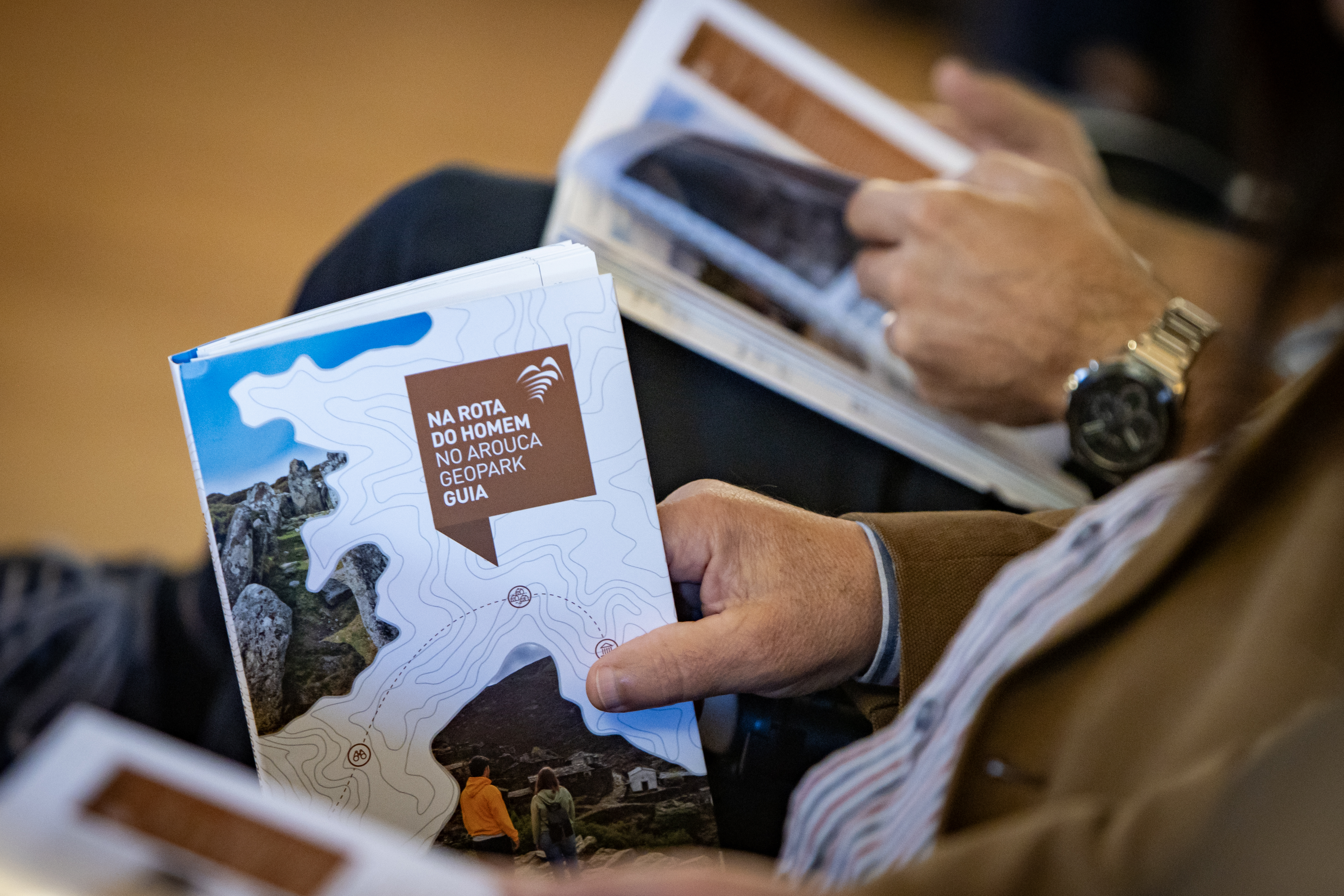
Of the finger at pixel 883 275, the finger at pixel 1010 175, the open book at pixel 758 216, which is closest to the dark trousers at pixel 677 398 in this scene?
the open book at pixel 758 216

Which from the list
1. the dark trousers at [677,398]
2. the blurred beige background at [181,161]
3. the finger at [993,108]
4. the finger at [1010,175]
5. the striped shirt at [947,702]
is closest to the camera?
the striped shirt at [947,702]

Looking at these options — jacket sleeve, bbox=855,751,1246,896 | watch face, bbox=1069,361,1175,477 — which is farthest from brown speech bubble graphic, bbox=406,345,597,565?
watch face, bbox=1069,361,1175,477

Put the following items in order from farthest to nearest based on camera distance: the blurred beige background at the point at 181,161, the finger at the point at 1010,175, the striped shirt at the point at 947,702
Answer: the blurred beige background at the point at 181,161, the finger at the point at 1010,175, the striped shirt at the point at 947,702

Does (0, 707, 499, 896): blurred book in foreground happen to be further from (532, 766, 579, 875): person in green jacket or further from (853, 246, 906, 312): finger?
(853, 246, 906, 312): finger

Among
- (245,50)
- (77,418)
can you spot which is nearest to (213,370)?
(77,418)

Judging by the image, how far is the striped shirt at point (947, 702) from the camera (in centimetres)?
46

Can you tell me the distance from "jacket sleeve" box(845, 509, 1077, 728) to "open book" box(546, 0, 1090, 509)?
116mm

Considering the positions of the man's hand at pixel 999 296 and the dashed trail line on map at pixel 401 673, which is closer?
the dashed trail line on map at pixel 401 673

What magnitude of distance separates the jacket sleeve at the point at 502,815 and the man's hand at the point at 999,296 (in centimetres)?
42

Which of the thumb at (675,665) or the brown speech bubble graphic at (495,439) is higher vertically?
the brown speech bubble graphic at (495,439)

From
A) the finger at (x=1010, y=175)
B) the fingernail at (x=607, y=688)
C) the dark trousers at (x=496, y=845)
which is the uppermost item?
the finger at (x=1010, y=175)

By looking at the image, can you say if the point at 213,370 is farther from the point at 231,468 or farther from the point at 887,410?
the point at 887,410

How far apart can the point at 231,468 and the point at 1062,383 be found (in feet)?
1.84

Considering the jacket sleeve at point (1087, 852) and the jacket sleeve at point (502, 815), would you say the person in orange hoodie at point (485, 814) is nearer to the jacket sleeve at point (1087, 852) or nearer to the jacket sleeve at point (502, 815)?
the jacket sleeve at point (502, 815)
